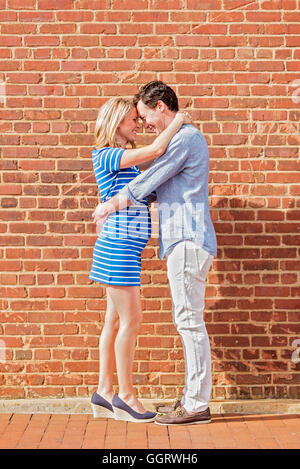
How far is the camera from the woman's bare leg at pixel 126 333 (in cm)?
472

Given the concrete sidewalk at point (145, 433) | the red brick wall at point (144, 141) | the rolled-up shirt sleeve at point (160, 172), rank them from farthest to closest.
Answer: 1. the red brick wall at point (144, 141)
2. the rolled-up shirt sleeve at point (160, 172)
3. the concrete sidewalk at point (145, 433)

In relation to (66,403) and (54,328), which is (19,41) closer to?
(54,328)

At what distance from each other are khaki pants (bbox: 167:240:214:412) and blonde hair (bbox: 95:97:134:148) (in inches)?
31.7

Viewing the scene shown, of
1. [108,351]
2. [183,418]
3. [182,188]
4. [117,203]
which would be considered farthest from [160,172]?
[183,418]

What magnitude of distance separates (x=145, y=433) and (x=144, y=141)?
6.56 ft

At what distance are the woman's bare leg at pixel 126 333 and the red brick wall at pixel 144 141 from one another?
463 millimetres

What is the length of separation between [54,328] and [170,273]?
106cm

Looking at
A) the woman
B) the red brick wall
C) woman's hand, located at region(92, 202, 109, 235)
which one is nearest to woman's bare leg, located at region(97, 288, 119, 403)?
the woman

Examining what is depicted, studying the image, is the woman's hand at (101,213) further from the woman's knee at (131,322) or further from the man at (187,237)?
the woman's knee at (131,322)

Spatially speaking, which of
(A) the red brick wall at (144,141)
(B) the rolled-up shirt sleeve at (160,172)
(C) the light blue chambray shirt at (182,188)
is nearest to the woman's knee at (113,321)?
(A) the red brick wall at (144,141)

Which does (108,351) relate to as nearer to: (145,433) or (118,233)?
(145,433)

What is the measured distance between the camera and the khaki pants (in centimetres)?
463

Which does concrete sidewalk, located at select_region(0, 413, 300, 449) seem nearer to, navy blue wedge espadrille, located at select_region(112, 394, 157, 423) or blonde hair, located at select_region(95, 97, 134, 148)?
navy blue wedge espadrille, located at select_region(112, 394, 157, 423)

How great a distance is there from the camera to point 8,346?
17.2 feet
